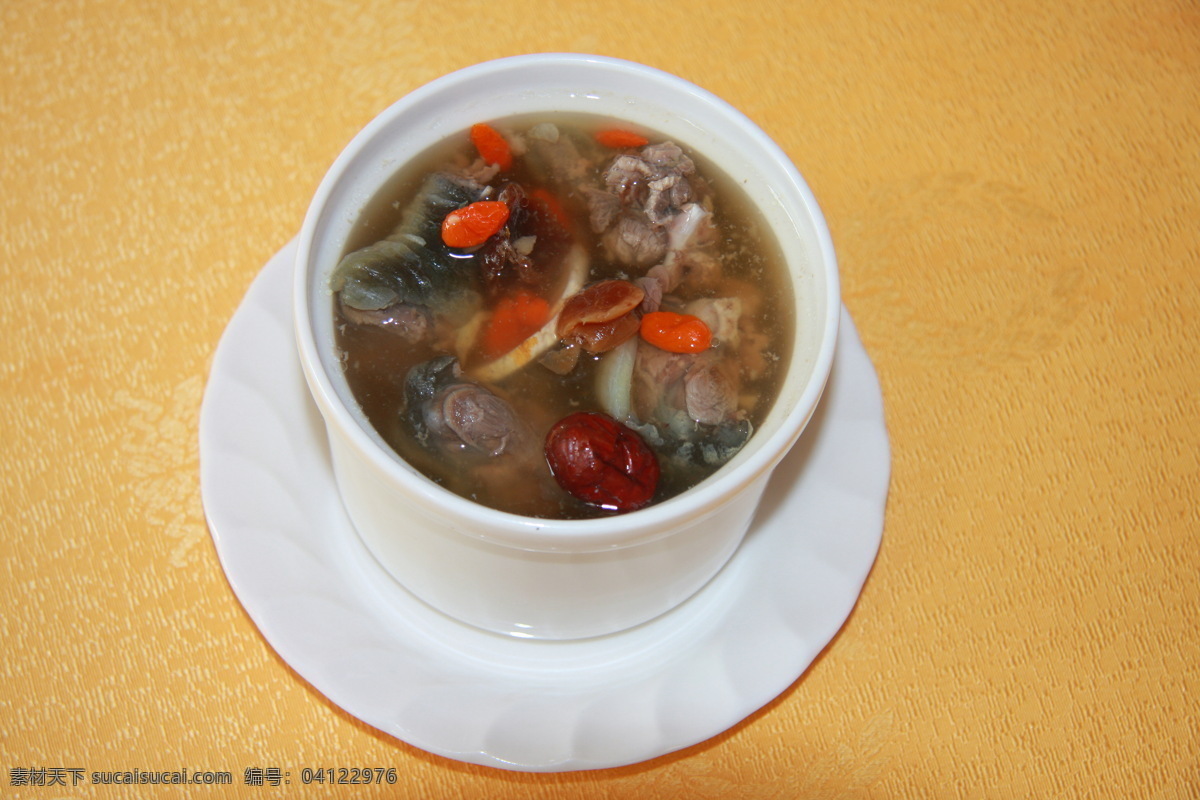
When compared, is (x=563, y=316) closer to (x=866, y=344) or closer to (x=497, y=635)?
(x=497, y=635)

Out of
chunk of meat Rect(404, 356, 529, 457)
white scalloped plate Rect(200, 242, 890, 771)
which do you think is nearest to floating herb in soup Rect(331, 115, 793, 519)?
chunk of meat Rect(404, 356, 529, 457)

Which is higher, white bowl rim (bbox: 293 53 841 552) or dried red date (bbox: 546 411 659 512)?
white bowl rim (bbox: 293 53 841 552)

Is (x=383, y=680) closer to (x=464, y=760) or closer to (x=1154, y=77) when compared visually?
(x=464, y=760)

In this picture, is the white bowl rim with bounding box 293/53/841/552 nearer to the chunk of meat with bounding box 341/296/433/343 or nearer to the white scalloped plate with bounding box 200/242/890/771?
the chunk of meat with bounding box 341/296/433/343

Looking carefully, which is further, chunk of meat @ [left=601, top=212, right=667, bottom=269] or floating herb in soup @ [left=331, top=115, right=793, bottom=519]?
chunk of meat @ [left=601, top=212, right=667, bottom=269]

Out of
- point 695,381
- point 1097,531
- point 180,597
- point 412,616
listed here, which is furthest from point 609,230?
point 1097,531

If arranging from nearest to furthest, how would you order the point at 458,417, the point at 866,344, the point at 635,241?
the point at 458,417
the point at 635,241
the point at 866,344

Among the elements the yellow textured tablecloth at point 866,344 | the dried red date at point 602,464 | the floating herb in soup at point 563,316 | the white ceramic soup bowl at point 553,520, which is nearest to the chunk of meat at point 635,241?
the floating herb in soup at point 563,316

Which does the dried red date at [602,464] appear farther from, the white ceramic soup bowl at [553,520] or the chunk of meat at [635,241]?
the chunk of meat at [635,241]

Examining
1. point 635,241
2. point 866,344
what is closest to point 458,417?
point 635,241
